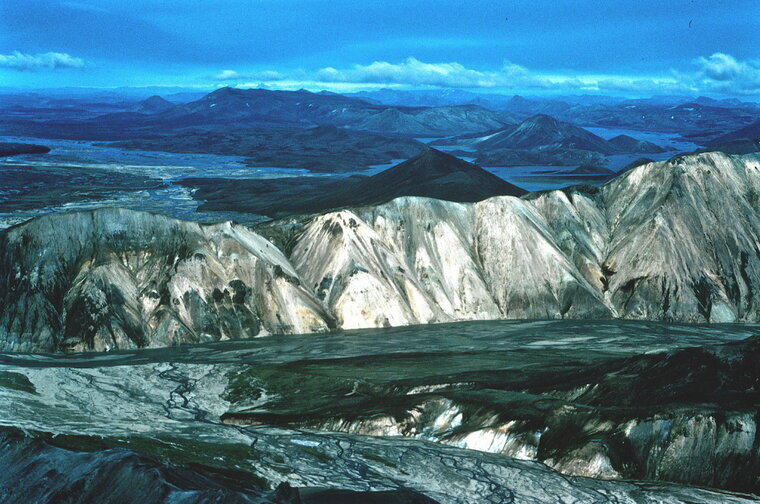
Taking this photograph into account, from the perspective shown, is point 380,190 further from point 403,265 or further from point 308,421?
point 308,421

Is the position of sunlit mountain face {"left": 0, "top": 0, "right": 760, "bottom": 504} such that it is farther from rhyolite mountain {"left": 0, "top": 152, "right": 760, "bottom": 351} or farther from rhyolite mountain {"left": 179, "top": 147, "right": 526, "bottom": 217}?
rhyolite mountain {"left": 179, "top": 147, "right": 526, "bottom": 217}

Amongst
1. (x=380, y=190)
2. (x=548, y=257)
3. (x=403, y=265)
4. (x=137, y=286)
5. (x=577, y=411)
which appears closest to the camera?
(x=577, y=411)

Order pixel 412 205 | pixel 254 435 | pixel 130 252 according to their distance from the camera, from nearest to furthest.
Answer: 1. pixel 254 435
2. pixel 130 252
3. pixel 412 205

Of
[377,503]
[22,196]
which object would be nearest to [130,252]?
[377,503]

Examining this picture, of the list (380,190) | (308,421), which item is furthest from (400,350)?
(380,190)

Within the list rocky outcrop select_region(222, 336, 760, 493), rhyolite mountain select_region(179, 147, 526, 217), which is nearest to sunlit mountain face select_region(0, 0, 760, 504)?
rocky outcrop select_region(222, 336, 760, 493)

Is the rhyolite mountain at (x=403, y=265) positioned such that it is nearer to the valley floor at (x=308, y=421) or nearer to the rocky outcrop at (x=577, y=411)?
the valley floor at (x=308, y=421)

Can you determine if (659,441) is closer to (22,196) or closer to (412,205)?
(412,205)
